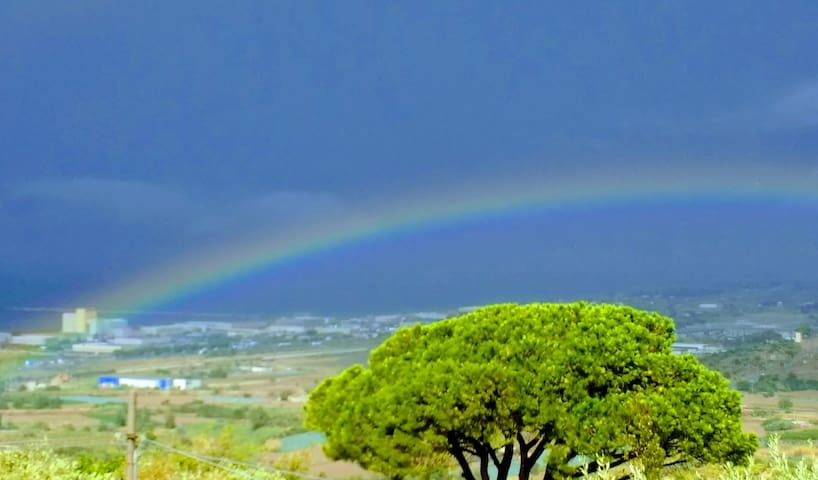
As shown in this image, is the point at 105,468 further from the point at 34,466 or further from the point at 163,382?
the point at 163,382

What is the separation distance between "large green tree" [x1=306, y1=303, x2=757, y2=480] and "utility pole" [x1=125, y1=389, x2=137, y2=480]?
429cm

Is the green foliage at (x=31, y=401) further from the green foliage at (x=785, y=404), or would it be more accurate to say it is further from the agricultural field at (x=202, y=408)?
the green foliage at (x=785, y=404)

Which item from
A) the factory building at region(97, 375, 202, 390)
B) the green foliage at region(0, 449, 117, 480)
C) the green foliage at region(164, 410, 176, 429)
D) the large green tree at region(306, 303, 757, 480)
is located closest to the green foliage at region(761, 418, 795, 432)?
the large green tree at region(306, 303, 757, 480)

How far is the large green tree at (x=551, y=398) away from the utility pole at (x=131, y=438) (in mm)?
4285

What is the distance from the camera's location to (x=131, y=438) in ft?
26.9

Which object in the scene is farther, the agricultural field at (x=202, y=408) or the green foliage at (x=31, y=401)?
the green foliage at (x=31, y=401)

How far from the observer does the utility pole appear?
8.09 meters

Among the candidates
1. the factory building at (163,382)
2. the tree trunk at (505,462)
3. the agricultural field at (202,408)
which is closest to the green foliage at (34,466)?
the agricultural field at (202,408)

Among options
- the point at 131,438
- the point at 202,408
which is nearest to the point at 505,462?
the point at 131,438

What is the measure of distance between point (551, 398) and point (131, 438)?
220 inches

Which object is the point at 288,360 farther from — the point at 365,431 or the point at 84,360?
the point at 365,431

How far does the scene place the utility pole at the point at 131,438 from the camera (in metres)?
8.09

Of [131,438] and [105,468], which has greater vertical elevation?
[131,438]

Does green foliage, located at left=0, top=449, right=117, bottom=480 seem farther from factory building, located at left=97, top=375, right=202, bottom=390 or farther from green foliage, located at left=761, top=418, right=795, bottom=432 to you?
green foliage, located at left=761, top=418, right=795, bottom=432
